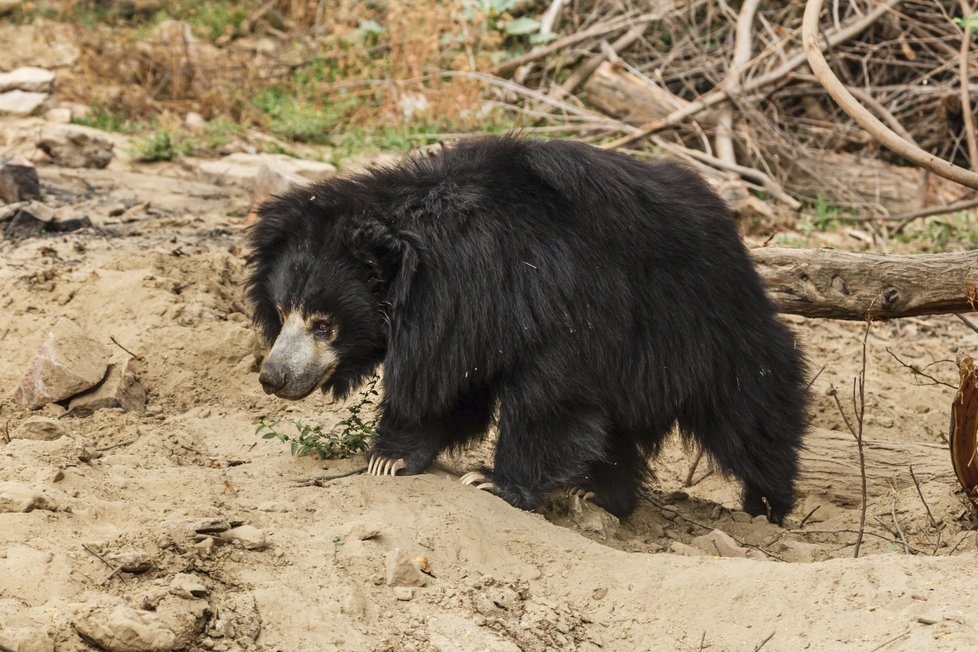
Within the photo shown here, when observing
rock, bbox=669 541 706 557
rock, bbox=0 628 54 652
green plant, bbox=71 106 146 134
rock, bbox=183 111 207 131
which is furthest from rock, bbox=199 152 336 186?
rock, bbox=0 628 54 652

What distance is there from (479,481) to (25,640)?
1.77 m

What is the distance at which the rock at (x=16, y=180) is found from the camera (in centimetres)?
586

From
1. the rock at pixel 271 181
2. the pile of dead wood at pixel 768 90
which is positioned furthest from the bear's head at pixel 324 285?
the pile of dead wood at pixel 768 90

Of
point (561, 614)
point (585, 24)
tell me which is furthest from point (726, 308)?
point (585, 24)

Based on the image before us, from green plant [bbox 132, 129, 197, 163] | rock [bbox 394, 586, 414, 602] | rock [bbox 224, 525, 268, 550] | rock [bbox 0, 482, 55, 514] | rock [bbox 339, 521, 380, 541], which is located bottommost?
green plant [bbox 132, 129, 197, 163]

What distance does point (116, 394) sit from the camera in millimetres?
4230

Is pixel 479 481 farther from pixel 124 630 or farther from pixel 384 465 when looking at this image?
pixel 124 630

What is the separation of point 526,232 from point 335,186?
66 cm

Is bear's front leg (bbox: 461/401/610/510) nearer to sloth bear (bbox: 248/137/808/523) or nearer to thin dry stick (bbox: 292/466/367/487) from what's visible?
sloth bear (bbox: 248/137/808/523)

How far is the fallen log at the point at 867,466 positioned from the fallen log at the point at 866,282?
2.00ft

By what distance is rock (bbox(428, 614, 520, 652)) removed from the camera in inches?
106

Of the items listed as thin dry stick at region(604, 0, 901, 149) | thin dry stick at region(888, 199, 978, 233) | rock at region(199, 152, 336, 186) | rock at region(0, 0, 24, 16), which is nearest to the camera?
thin dry stick at region(888, 199, 978, 233)

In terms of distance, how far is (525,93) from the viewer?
26.0 feet

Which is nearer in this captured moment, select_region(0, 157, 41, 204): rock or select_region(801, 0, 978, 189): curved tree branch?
select_region(801, 0, 978, 189): curved tree branch
